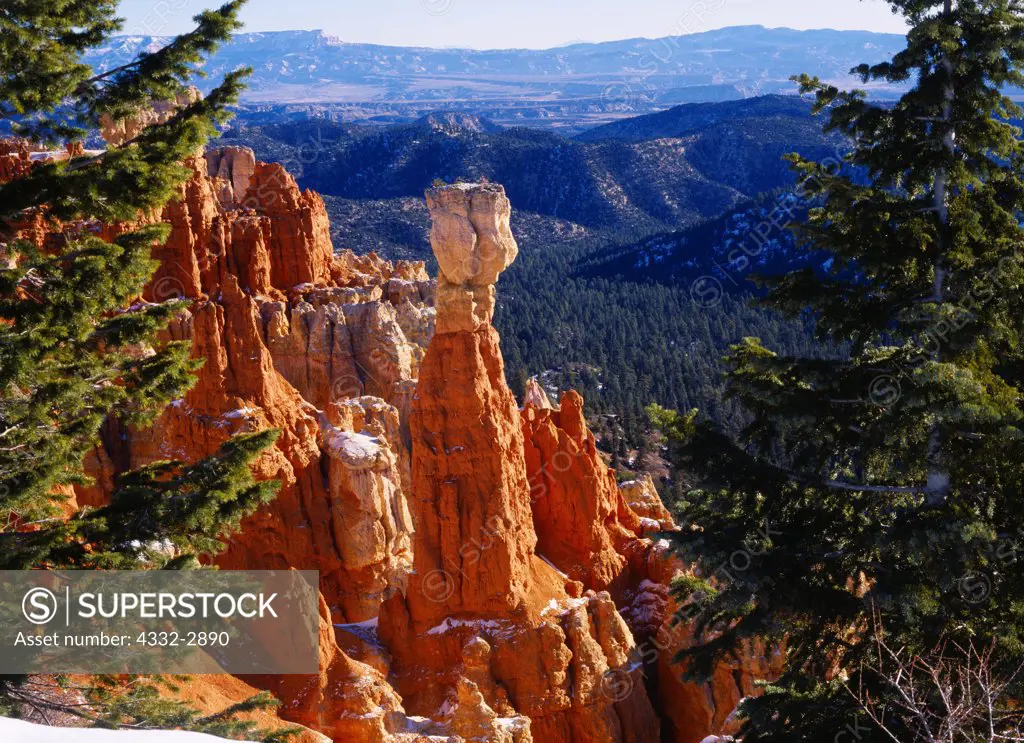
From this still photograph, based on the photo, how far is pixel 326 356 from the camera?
35281 millimetres

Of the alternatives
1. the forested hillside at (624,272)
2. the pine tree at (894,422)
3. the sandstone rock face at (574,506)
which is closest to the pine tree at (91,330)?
the pine tree at (894,422)

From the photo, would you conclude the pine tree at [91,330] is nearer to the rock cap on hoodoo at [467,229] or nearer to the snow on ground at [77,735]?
the snow on ground at [77,735]

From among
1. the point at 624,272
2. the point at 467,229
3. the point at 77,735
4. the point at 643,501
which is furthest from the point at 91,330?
the point at 624,272

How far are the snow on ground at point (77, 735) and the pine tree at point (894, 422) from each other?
582 cm

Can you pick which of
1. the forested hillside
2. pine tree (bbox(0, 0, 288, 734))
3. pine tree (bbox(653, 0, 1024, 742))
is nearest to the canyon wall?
pine tree (bbox(0, 0, 288, 734))

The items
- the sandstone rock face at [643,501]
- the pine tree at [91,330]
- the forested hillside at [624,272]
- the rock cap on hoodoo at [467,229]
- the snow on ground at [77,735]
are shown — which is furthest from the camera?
the forested hillside at [624,272]

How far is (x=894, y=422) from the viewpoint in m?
9.97

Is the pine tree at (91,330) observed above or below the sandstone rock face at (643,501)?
above

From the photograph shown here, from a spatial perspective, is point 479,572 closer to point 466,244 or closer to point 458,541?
point 458,541

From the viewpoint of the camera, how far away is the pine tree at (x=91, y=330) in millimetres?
10297

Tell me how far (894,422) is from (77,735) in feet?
28.0

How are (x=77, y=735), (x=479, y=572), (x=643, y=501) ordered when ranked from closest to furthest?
(x=77, y=735), (x=479, y=572), (x=643, y=501)

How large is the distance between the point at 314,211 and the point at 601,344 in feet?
203

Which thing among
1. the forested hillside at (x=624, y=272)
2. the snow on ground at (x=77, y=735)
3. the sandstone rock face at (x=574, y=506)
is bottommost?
the forested hillside at (x=624, y=272)
